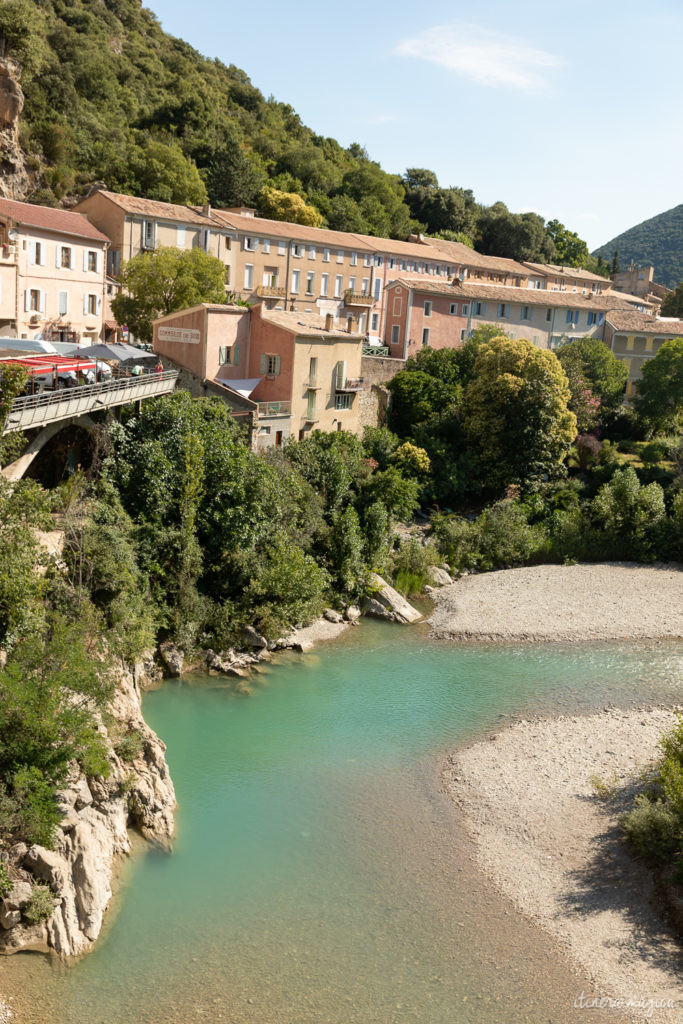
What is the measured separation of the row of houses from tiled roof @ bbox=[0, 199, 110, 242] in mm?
132

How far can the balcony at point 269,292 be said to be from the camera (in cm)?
5841

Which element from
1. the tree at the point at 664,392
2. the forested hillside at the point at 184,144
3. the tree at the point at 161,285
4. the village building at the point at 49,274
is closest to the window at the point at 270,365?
the tree at the point at 161,285

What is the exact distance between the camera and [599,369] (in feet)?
179

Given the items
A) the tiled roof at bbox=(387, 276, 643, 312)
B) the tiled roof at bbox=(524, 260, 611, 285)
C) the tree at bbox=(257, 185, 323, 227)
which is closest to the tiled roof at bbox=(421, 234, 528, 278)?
the tiled roof at bbox=(524, 260, 611, 285)

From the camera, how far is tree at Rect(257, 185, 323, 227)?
7094 centimetres

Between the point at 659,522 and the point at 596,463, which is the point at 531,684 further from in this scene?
the point at 596,463

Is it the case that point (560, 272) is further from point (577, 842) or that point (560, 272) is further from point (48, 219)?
point (577, 842)

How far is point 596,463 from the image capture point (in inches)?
1887

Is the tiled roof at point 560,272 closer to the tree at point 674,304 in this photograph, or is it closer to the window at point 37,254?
the tree at point 674,304

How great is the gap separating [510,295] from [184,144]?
32.0 meters

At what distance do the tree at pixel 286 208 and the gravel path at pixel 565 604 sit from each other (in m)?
43.8

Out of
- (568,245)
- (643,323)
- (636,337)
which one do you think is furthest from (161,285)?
(568,245)

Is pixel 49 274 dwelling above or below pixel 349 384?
above

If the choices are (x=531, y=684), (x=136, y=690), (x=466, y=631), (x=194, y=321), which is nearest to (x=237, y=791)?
(x=136, y=690)
